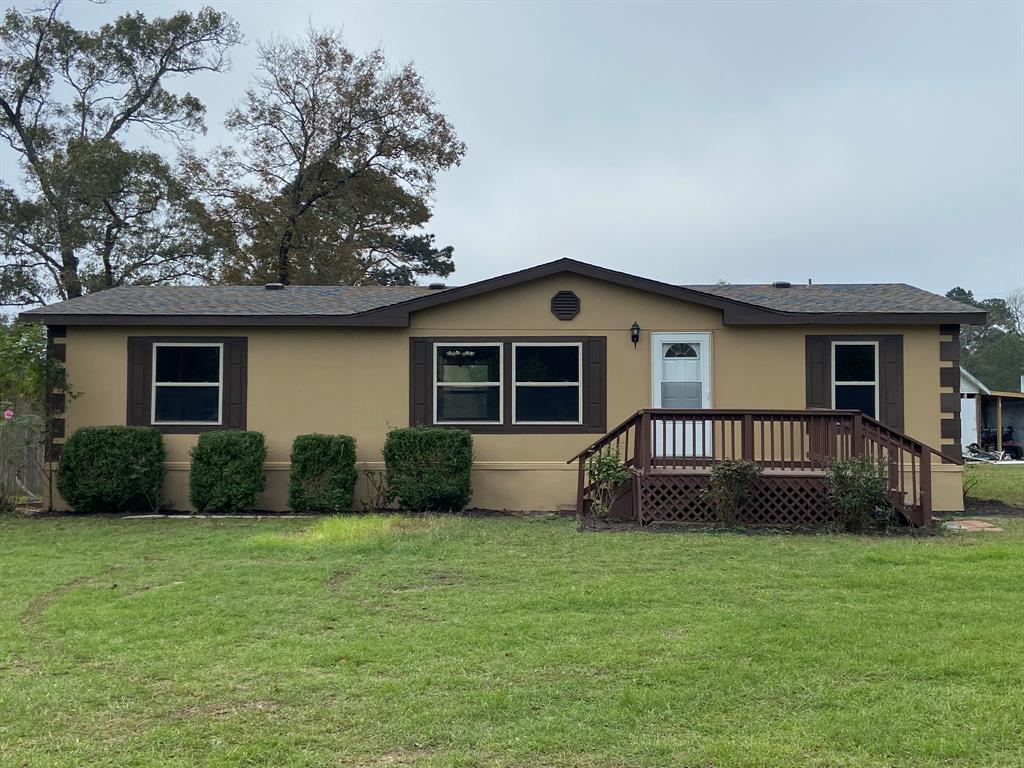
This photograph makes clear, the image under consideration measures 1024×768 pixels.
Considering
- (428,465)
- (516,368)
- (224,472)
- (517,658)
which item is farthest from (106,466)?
(517,658)

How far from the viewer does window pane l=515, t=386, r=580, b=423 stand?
11.4m

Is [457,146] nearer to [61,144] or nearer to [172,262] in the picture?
[172,262]

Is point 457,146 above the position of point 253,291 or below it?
above

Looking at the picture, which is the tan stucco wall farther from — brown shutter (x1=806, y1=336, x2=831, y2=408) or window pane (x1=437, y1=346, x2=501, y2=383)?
window pane (x1=437, y1=346, x2=501, y2=383)

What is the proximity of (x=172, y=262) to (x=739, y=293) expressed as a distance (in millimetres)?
20201

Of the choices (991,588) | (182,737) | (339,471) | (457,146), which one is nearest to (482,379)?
(339,471)

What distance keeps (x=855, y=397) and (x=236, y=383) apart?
27.1ft

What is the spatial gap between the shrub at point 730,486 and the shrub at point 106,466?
704 cm

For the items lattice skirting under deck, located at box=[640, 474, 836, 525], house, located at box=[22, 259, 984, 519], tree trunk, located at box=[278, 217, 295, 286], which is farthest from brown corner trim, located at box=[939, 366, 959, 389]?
tree trunk, located at box=[278, 217, 295, 286]

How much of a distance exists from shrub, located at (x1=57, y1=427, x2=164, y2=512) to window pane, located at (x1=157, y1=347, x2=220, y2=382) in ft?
3.22

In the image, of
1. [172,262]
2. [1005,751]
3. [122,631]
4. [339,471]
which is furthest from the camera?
[172,262]

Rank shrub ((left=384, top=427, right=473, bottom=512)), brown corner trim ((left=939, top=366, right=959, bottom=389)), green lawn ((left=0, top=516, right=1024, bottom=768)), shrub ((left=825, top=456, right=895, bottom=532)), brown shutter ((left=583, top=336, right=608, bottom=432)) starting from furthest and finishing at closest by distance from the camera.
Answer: brown shutter ((left=583, top=336, right=608, bottom=432)) < brown corner trim ((left=939, top=366, right=959, bottom=389)) < shrub ((left=384, top=427, right=473, bottom=512)) < shrub ((left=825, top=456, right=895, bottom=532)) < green lawn ((left=0, top=516, right=1024, bottom=768))

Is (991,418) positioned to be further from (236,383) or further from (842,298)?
(236,383)

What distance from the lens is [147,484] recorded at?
10914mm
